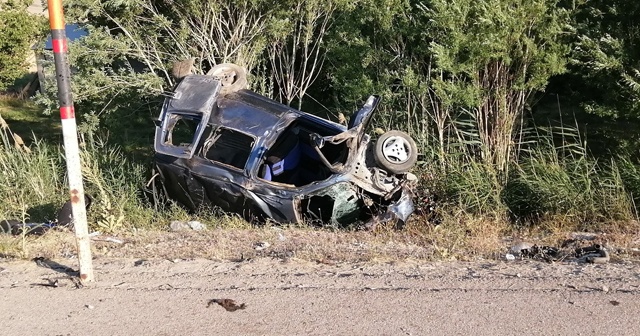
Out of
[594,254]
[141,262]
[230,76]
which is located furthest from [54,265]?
[594,254]

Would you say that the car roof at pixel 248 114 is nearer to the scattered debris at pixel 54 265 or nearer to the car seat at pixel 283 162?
the car seat at pixel 283 162

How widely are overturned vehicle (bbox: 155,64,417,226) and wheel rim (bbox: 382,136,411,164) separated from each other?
0.01m

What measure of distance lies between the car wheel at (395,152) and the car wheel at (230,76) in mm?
2087

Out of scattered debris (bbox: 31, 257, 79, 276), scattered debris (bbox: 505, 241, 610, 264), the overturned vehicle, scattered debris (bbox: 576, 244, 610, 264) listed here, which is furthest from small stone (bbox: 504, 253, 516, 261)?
scattered debris (bbox: 31, 257, 79, 276)

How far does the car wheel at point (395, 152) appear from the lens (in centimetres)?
738

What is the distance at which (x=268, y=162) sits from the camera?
7.98 metres

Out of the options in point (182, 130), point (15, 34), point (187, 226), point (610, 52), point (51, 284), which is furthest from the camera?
point (15, 34)

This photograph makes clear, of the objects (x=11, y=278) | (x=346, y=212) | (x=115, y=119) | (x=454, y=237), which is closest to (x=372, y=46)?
(x=346, y=212)

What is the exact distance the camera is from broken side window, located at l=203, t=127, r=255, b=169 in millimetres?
7759

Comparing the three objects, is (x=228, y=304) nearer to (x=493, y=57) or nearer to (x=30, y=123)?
(x=493, y=57)

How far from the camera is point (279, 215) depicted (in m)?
7.58

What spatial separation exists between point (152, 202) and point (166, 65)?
247cm

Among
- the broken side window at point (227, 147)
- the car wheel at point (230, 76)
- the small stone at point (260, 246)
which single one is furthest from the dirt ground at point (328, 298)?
the car wheel at point (230, 76)

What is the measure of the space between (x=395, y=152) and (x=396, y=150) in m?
0.02
